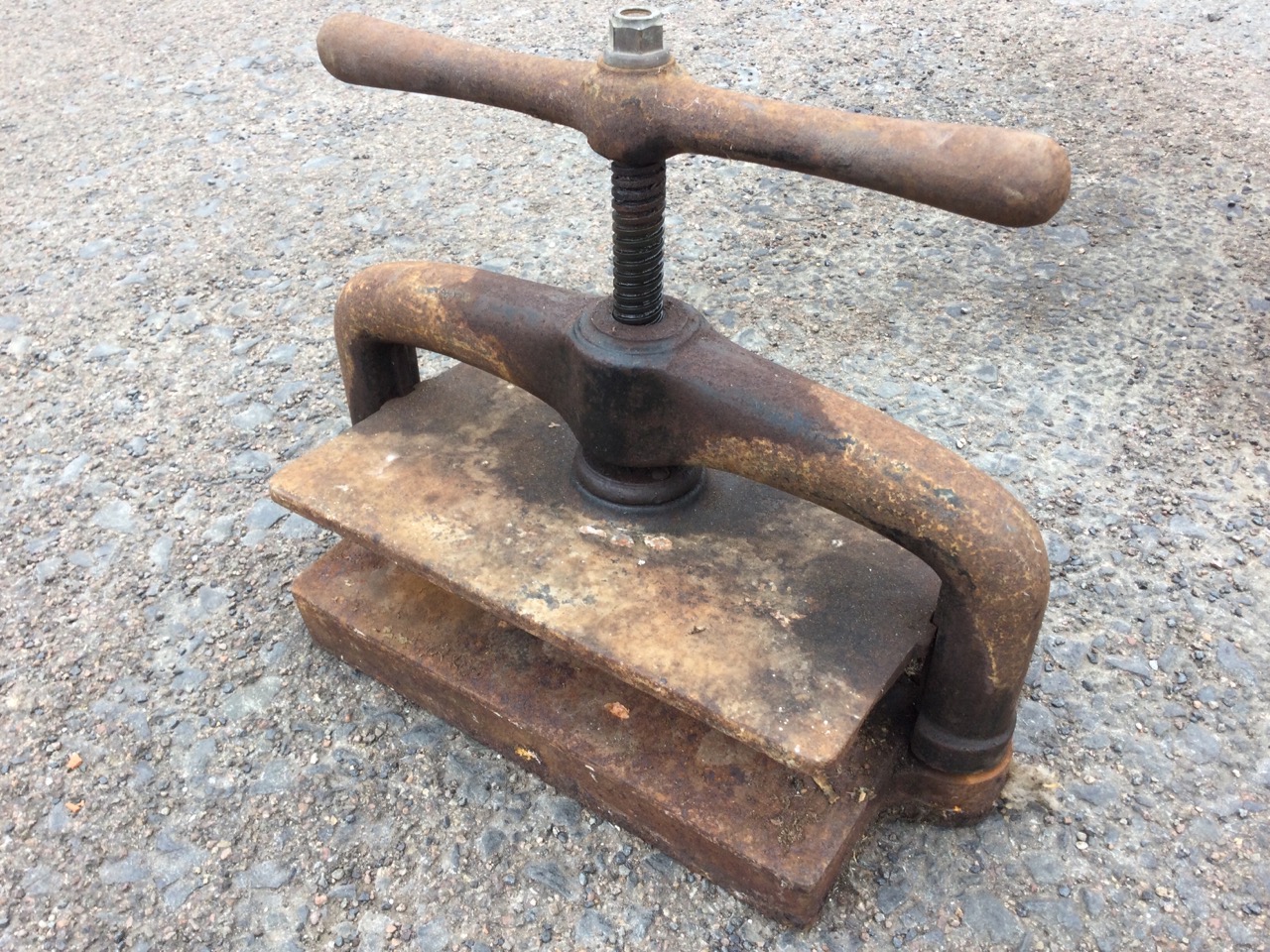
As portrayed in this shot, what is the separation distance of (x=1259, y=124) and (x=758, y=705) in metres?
3.32

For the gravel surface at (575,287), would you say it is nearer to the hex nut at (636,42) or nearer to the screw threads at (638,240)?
the screw threads at (638,240)

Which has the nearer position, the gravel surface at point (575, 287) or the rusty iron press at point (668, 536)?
the rusty iron press at point (668, 536)

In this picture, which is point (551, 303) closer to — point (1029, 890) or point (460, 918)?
point (460, 918)

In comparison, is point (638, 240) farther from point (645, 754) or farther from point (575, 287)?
point (575, 287)

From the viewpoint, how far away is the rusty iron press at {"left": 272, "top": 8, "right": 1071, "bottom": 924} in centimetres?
132

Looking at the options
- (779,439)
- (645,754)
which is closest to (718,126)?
(779,439)

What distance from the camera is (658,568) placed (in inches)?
62.0

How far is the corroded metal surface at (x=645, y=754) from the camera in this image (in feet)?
5.01

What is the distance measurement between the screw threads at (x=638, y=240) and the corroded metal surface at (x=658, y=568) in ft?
1.17

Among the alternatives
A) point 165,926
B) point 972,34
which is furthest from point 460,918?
point 972,34

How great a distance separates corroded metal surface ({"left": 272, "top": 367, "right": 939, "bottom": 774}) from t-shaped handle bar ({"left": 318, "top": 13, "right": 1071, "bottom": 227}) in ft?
1.97

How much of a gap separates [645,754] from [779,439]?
569 mm

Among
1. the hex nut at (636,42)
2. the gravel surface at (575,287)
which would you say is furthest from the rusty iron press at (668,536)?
the gravel surface at (575,287)

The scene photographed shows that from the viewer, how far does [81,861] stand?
5.52ft
